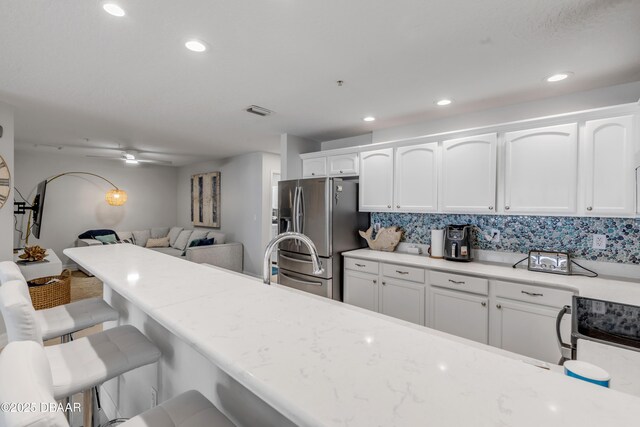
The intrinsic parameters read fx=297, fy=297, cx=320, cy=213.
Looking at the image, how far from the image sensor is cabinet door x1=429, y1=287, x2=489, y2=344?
2.55m

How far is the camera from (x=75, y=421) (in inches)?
75.5

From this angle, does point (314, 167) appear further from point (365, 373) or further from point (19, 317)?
point (365, 373)

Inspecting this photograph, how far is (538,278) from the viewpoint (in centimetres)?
238

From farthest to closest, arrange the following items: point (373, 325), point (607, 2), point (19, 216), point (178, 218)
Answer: point (178, 218) < point (19, 216) < point (607, 2) < point (373, 325)

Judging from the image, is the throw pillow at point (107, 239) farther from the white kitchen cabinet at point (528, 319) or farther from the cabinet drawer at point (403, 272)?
the white kitchen cabinet at point (528, 319)

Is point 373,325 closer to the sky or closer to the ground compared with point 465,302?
closer to the sky

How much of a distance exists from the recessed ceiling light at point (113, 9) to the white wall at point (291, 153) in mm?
2666

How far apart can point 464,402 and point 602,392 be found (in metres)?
0.31

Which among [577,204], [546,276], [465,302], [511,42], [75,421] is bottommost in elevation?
[75,421]

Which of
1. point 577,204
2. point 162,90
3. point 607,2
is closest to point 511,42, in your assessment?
point 607,2

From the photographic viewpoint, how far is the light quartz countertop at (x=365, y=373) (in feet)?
1.73

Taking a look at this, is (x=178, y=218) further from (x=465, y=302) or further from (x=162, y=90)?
(x=465, y=302)

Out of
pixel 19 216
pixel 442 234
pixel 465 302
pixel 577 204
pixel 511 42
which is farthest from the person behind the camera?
pixel 19 216

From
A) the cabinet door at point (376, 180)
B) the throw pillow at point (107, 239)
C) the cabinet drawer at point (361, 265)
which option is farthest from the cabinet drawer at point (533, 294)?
the throw pillow at point (107, 239)
